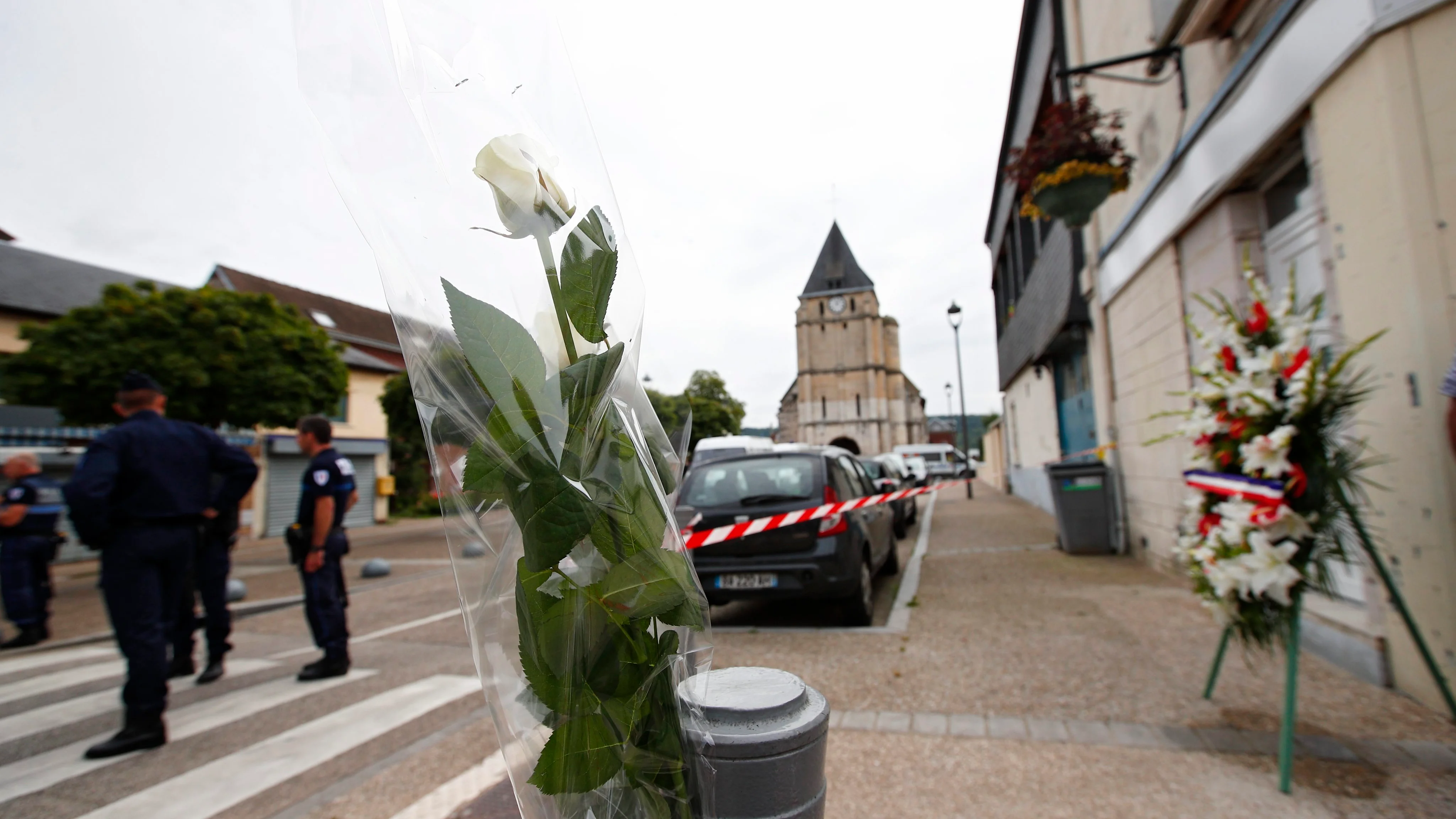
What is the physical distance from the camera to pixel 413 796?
2973 millimetres

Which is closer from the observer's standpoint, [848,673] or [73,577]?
[848,673]

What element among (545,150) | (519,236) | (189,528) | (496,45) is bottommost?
(189,528)

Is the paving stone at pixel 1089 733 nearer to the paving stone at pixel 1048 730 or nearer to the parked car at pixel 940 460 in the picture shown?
the paving stone at pixel 1048 730

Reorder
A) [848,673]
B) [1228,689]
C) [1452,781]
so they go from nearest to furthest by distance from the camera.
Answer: [1452,781] < [1228,689] < [848,673]

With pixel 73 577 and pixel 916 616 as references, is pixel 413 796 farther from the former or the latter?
pixel 73 577

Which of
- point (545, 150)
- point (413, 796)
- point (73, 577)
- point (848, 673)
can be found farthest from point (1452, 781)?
point (73, 577)

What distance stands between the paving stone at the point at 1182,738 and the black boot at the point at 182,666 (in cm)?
608

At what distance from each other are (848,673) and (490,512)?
3.80 m

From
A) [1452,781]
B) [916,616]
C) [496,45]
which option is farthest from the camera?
[916,616]

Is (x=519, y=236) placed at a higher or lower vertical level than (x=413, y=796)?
higher

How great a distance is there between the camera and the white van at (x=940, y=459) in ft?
127

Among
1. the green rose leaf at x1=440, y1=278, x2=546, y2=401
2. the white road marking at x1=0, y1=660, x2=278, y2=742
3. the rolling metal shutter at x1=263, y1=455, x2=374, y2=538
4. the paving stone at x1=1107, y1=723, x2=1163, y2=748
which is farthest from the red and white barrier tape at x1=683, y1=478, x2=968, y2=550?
the rolling metal shutter at x1=263, y1=455, x2=374, y2=538

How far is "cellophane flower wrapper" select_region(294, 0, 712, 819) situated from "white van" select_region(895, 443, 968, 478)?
3764 centimetres

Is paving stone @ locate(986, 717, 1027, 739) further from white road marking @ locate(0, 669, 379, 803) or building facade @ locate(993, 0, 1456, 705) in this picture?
white road marking @ locate(0, 669, 379, 803)
